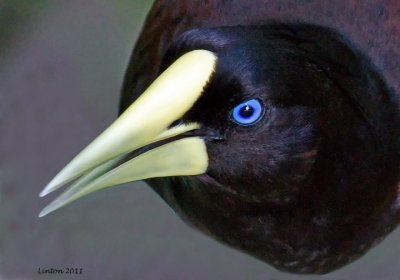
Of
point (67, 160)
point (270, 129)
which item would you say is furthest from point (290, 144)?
point (67, 160)

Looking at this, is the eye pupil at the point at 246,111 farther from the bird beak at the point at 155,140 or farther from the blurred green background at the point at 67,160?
the blurred green background at the point at 67,160

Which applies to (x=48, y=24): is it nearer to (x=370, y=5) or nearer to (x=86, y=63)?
(x=86, y=63)

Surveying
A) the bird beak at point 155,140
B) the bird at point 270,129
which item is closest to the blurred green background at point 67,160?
the bird at point 270,129

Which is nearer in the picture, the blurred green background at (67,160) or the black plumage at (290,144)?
the black plumage at (290,144)

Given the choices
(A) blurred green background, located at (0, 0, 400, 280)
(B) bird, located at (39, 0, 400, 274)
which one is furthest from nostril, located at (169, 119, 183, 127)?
(A) blurred green background, located at (0, 0, 400, 280)

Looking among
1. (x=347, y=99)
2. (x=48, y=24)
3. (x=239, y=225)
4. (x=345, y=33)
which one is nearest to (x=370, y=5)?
(x=345, y=33)

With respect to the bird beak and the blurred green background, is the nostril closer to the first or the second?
the bird beak

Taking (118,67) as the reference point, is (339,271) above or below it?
below
